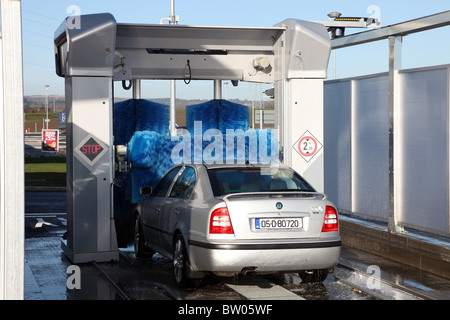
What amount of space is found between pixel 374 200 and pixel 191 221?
15.8 feet

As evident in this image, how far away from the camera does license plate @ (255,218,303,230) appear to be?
7.99 metres

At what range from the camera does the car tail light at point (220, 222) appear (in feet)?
26.0

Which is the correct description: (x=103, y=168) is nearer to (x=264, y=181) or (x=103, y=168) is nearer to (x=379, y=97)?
(x=264, y=181)

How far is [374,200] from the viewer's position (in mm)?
12273

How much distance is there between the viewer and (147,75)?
11859mm

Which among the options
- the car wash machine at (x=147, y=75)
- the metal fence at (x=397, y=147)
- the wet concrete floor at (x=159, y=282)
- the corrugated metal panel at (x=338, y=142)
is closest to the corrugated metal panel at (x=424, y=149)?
the metal fence at (x=397, y=147)

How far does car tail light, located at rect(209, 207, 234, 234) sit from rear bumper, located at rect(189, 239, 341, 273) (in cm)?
14

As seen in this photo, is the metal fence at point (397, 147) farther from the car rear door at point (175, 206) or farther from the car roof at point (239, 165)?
the car rear door at point (175, 206)

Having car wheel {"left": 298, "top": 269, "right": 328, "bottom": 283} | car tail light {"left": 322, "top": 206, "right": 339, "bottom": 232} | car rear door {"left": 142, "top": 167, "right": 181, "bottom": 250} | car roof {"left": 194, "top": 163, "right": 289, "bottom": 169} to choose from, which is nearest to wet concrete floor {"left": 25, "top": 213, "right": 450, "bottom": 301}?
car wheel {"left": 298, "top": 269, "right": 328, "bottom": 283}

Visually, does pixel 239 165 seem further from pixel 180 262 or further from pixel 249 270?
pixel 249 270

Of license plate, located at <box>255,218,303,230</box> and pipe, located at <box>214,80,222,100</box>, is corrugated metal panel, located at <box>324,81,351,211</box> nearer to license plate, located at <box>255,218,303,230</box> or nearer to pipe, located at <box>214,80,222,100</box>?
pipe, located at <box>214,80,222,100</box>

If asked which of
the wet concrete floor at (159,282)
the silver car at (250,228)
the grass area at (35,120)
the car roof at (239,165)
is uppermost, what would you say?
the grass area at (35,120)

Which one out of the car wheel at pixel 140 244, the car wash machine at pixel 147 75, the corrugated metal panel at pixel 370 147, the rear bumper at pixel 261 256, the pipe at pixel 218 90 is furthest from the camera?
the pipe at pixel 218 90

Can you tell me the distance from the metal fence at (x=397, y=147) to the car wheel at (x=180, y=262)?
12.5 feet
